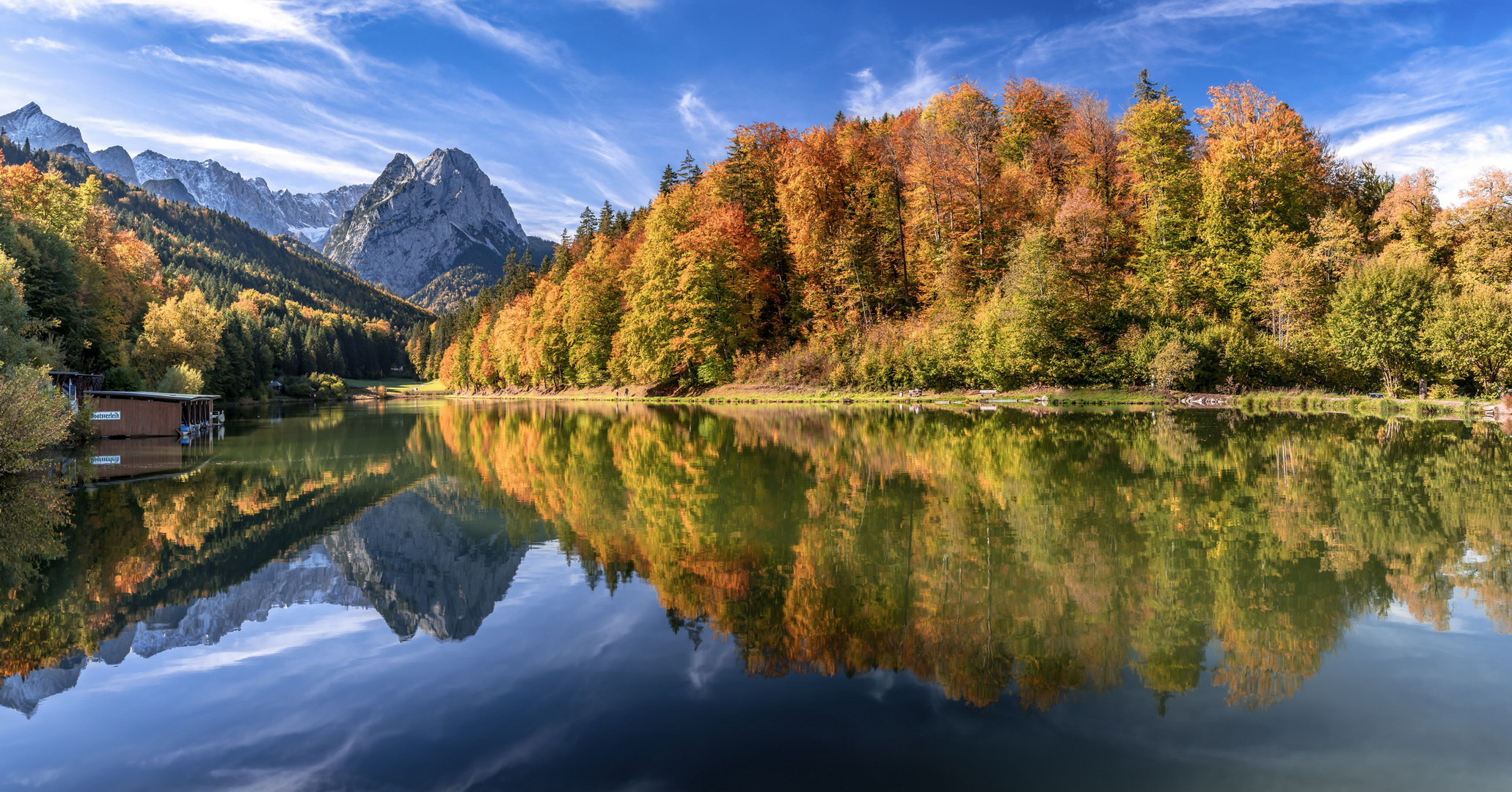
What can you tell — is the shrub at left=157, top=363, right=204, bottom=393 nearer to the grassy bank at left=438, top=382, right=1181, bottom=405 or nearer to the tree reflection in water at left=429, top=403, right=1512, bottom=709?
the grassy bank at left=438, top=382, right=1181, bottom=405

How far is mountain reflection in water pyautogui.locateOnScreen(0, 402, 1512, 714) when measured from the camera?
579 centimetres

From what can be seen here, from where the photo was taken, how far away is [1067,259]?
41.7 m

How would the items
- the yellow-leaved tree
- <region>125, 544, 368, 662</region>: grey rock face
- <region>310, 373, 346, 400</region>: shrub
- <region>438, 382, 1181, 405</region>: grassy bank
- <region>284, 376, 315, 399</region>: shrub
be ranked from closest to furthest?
<region>125, 544, 368, 662</region>: grey rock face
<region>438, 382, 1181, 405</region>: grassy bank
the yellow-leaved tree
<region>284, 376, 315, 399</region>: shrub
<region>310, 373, 346, 400</region>: shrub

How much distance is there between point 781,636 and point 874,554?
266cm

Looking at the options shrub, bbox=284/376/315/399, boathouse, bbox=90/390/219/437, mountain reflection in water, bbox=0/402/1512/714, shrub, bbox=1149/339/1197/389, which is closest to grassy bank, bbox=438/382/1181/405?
shrub, bbox=1149/339/1197/389

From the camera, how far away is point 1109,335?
41.4 meters

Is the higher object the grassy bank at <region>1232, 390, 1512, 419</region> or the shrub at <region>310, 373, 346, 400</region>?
the grassy bank at <region>1232, 390, 1512, 419</region>

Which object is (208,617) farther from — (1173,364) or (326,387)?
(326,387)

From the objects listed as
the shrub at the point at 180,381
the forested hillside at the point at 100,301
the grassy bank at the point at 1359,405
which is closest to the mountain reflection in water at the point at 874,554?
the grassy bank at the point at 1359,405

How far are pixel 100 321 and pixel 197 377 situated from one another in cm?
793

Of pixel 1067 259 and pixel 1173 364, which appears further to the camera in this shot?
pixel 1067 259

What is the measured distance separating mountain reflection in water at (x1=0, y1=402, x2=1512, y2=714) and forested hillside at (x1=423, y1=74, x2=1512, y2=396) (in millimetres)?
20352

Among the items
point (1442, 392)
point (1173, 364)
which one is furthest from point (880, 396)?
point (1442, 392)

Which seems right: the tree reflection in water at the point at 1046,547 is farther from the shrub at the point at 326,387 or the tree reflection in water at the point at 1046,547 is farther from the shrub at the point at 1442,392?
the shrub at the point at 326,387
